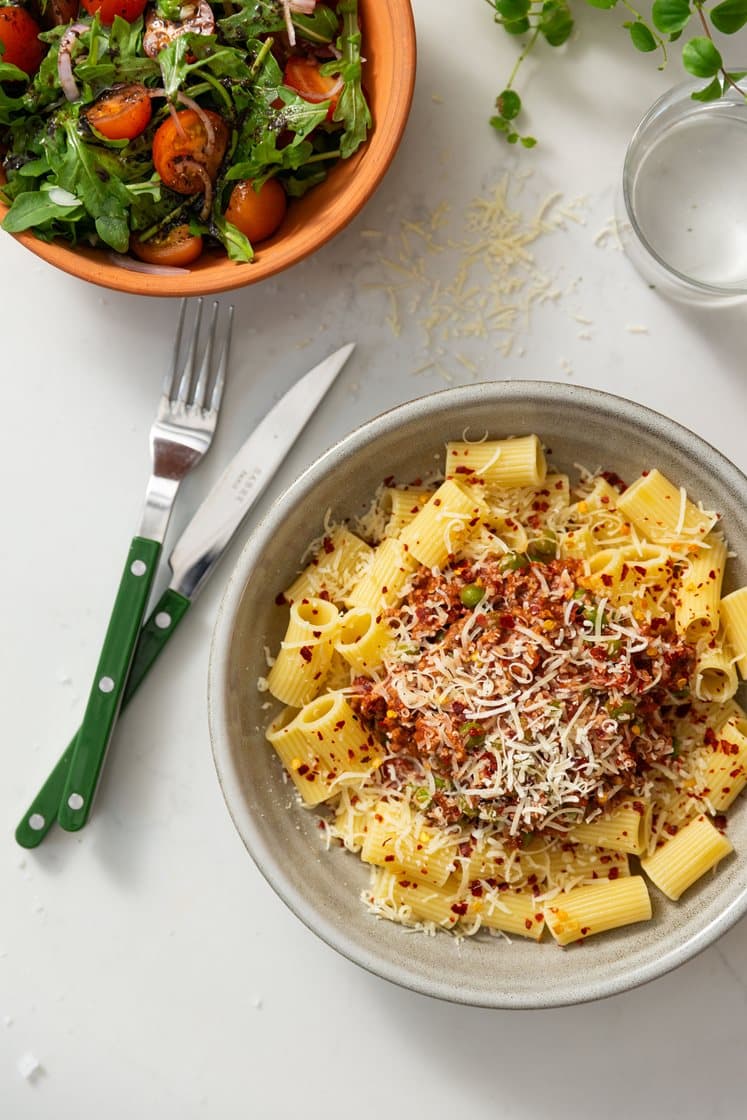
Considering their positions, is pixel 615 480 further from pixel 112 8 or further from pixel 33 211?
pixel 112 8

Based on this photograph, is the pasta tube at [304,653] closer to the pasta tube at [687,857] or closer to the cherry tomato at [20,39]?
the pasta tube at [687,857]

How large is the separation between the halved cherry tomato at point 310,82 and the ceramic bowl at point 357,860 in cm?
86

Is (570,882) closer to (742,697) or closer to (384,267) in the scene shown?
(742,697)

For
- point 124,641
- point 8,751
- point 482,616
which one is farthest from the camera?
point 8,751

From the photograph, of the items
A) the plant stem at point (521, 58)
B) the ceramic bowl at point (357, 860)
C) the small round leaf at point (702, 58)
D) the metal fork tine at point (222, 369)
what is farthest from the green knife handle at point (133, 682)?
the small round leaf at point (702, 58)

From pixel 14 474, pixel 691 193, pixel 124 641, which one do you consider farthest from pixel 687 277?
pixel 14 474

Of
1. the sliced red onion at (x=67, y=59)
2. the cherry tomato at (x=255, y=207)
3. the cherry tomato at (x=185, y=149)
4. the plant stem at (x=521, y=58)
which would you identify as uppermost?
the plant stem at (x=521, y=58)

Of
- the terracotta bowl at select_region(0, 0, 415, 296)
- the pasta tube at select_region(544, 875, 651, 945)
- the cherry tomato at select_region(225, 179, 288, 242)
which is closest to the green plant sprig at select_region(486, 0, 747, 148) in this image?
the terracotta bowl at select_region(0, 0, 415, 296)

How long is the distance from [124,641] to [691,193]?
2127 millimetres

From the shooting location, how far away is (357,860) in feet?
8.57

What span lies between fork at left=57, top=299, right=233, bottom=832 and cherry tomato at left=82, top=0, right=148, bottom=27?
74 centimetres

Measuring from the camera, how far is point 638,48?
8.50 ft

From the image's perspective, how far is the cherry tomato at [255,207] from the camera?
98.2 inches

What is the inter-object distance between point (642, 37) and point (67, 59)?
152 centimetres
